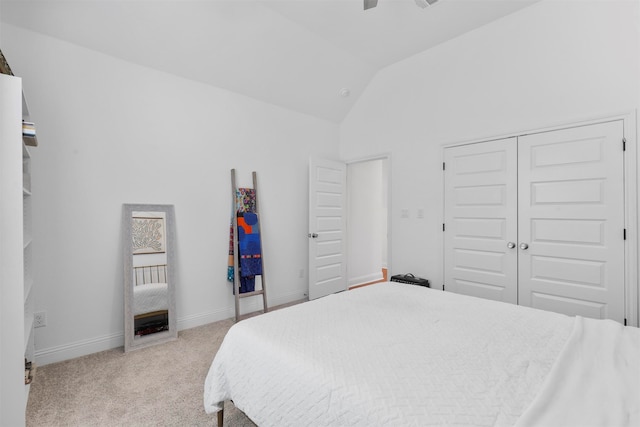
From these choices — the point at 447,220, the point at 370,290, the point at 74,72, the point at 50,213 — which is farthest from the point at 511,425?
the point at 74,72

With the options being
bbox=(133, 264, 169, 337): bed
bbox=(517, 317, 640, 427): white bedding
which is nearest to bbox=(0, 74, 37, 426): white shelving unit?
bbox=(133, 264, 169, 337): bed

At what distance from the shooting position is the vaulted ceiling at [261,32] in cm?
240

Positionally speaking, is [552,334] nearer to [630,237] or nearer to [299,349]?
[299,349]

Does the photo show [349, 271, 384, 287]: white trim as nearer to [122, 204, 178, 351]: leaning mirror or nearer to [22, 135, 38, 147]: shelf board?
[122, 204, 178, 351]: leaning mirror

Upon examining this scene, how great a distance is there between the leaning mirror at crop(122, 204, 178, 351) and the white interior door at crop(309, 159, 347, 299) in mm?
1672

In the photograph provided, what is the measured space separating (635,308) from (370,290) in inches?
80.8

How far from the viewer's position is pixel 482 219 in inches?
123

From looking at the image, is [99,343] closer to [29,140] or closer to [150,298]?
[150,298]

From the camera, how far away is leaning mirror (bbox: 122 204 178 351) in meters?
2.68

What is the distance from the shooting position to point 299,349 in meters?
1.24

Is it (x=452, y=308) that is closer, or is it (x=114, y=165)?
(x=452, y=308)

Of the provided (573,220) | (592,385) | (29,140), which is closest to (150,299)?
(29,140)

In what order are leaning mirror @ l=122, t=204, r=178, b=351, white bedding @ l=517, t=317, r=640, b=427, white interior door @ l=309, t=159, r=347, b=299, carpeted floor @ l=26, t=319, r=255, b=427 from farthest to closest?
white interior door @ l=309, t=159, r=347, b=299, leaning mirror @ l=122, t=204, r=178, b=351, carpeted floor @ l=26, t=319, r=255, b=427, white bedding @ l=517, t=317, r=640, b=427

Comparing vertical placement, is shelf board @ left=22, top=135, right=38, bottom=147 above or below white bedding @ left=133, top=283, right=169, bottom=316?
above
